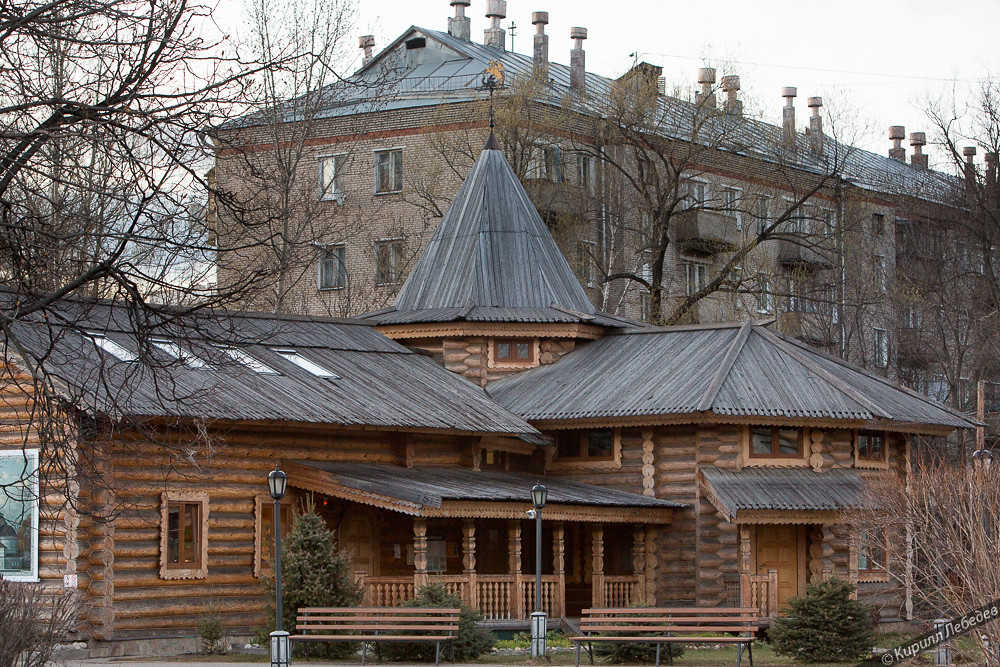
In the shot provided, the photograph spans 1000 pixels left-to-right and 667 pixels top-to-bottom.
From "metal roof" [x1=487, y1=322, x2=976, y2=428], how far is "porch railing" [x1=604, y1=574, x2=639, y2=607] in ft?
10.1

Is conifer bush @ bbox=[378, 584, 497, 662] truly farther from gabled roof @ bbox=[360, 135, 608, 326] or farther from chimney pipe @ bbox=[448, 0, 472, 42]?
chimney pipe @ bbox=[448, 0, 472, 42]

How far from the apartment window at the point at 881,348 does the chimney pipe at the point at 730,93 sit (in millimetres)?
10134

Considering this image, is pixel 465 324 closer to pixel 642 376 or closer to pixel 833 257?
pixel 642 376

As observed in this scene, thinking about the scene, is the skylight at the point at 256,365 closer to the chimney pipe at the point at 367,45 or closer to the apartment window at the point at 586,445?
the apartment window at the point at 586,445

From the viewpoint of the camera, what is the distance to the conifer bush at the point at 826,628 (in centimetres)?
2338

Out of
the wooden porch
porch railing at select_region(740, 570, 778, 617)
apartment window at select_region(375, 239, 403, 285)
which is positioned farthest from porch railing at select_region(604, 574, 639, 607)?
apartment window at select_region(375, 239, 403, 285)

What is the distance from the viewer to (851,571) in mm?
29609

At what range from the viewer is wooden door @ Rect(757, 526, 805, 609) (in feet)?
96.4

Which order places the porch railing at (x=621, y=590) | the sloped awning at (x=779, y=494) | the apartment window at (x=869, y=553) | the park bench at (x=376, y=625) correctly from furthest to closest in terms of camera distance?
the porch railing at (x=621, y=590) → the apartment window at (x=869, y=553) → the sloped awning at (x=779, y=494) → the park bench at (x=376, y=625)

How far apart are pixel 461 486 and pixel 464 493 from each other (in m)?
1.08

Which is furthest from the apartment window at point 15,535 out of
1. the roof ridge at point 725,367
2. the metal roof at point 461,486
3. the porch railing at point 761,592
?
the porch railing at point 761,592

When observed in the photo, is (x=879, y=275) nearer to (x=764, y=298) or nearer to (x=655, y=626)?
(x=764, y=298)

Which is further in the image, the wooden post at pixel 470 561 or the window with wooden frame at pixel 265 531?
the wooden post at pixel 470 561

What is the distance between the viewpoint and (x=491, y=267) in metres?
33.8
